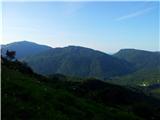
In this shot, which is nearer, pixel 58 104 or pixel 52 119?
pixel 52 119

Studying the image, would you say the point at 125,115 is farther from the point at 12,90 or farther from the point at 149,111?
the point at 149,111

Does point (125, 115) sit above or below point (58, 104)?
below

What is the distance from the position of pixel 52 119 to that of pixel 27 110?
1532 millimetres

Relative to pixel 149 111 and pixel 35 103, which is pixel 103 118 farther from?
pixel 149 111

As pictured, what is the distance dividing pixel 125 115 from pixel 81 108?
13.6ft

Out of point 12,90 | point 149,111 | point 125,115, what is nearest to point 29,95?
point 12,90

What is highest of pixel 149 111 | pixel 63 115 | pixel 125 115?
pixel 63 115

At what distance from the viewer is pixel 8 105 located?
1692 cm

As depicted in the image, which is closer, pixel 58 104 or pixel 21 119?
pixel 21 119

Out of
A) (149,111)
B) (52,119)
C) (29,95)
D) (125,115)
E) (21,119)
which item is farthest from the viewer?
(149,111)

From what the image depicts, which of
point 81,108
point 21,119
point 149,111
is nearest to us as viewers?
point 21,119

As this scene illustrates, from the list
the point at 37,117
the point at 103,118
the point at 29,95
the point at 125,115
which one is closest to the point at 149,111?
the point at 125,115

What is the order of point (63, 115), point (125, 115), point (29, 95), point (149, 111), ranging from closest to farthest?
point (63, 115) → point (29, 95) → point (125, 115) → point (149, 111)

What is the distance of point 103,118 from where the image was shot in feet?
69.5
